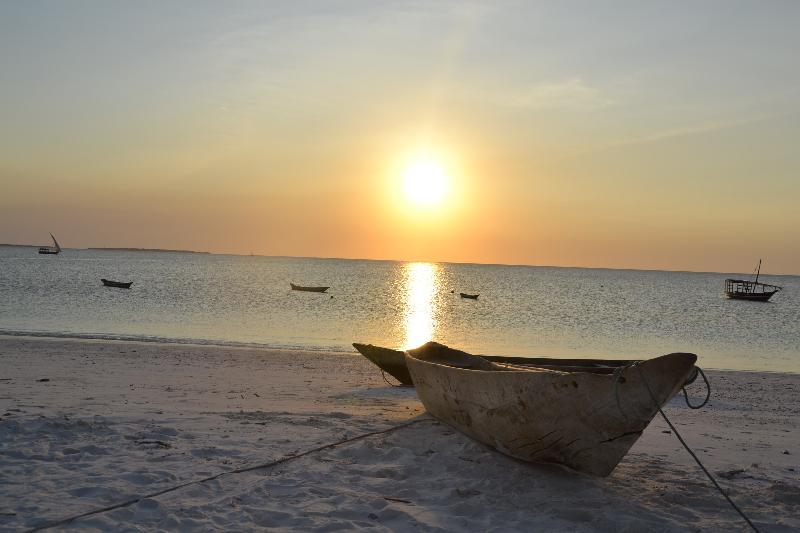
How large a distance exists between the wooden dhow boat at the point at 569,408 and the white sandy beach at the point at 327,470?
248 millimetres

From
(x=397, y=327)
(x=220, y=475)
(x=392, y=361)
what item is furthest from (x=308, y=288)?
(x=220, y=475)

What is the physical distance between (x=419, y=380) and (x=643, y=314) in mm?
44878

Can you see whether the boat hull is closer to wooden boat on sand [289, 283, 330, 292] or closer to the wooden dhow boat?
the wooden dhow boat

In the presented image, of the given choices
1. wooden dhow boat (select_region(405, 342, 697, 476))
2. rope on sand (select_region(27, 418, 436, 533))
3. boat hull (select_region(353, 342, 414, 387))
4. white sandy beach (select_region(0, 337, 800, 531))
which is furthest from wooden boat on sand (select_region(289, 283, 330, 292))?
wooden dhow boat (select_region(405, 342, 697, 476))

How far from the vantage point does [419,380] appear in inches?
354

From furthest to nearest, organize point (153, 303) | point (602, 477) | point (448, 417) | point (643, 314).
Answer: point (643, 314)
point (153, 303)
point (448, 417)
point (602, 477)

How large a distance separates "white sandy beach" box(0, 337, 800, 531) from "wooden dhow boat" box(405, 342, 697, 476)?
0.81 ft

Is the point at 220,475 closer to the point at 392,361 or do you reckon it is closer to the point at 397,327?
the point at 392,361

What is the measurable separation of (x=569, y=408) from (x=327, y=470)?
2425mm

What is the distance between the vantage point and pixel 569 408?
593cm

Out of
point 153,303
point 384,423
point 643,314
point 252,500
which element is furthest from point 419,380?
point 643,314

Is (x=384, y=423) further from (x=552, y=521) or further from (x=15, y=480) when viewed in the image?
(x=15, y=480)

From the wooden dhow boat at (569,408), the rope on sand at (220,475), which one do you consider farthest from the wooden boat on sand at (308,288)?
the wooden dhow boat at (569,408)

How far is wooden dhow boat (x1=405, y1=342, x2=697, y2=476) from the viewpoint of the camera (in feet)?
18.1
